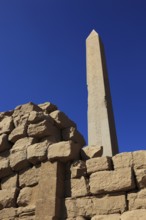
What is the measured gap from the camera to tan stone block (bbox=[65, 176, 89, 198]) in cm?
504

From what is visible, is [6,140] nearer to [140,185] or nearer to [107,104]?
[140,185]

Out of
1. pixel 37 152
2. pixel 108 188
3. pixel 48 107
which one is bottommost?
pixel 108 188

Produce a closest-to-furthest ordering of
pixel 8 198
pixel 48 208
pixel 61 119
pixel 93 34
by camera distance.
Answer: pixel 48 208 → pixel 8 198 → pixel 61 119 → pixel 93 34

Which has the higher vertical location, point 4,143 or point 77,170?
point 4,143

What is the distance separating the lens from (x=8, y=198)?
18.2ft

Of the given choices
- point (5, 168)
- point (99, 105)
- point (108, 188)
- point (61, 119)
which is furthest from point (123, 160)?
point (99, 105)

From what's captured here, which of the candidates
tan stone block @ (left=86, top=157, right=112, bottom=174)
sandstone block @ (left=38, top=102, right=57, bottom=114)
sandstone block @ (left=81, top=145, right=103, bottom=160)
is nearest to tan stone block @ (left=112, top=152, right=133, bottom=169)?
tan stone block @ (left=86, top=157, right=112, bottom=174)

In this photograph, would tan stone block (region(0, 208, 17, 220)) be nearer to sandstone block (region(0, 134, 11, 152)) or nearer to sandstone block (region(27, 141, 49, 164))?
sandstone block (region(27, 141, 49, 164))

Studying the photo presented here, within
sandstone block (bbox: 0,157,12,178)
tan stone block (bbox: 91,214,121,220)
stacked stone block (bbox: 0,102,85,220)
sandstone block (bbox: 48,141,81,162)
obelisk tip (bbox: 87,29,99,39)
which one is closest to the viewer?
tan stone block (bbox: 91,214,121,220)

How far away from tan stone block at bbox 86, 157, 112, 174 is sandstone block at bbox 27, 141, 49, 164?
77 cm

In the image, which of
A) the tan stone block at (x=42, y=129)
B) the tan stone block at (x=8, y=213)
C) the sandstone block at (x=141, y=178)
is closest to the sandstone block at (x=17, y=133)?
the tan stone block at (x=42, y=129)

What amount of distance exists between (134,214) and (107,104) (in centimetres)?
956

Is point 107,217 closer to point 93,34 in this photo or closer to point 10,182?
point 10,182

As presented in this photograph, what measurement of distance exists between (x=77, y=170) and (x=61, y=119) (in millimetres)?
1234
